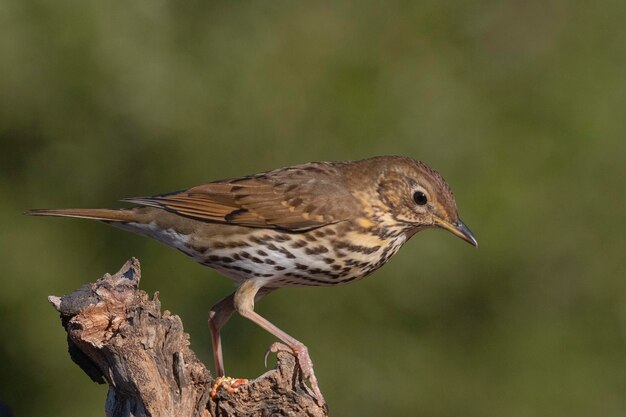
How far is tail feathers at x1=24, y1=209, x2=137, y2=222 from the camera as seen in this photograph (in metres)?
6.09

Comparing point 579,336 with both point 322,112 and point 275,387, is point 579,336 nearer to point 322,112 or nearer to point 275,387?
point 322,112


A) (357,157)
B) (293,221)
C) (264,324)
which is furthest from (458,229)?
(357,157)

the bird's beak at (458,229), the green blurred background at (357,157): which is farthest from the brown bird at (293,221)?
the green blurred background at (357,157)

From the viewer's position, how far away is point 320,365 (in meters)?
8.03

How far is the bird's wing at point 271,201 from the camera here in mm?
6301

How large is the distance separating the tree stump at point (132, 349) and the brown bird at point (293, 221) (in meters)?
1.07

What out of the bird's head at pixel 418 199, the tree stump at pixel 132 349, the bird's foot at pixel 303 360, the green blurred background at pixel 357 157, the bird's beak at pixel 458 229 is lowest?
the tree stump at pixel 132 349

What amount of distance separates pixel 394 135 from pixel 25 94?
2.32m

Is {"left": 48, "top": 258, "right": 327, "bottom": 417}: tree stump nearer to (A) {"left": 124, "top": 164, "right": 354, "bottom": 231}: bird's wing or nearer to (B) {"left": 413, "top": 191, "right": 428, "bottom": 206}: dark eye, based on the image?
(A) {"left": 124, "top": 164, "right": 354, "bottom": 231}: bird's wing

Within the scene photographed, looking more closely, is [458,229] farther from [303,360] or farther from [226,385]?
[226,385]

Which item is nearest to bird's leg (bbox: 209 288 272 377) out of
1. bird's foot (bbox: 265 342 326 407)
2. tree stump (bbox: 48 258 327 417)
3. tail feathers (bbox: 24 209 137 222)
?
tail feathers (bbox: 24 209 137 222)

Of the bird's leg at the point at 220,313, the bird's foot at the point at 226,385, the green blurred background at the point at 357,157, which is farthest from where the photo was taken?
the green blurred background at the point at 357,157

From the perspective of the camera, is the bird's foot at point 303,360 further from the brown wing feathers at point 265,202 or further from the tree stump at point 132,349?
the brown wing feathers at point 265,202

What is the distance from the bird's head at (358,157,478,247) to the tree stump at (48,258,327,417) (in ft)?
5.51
